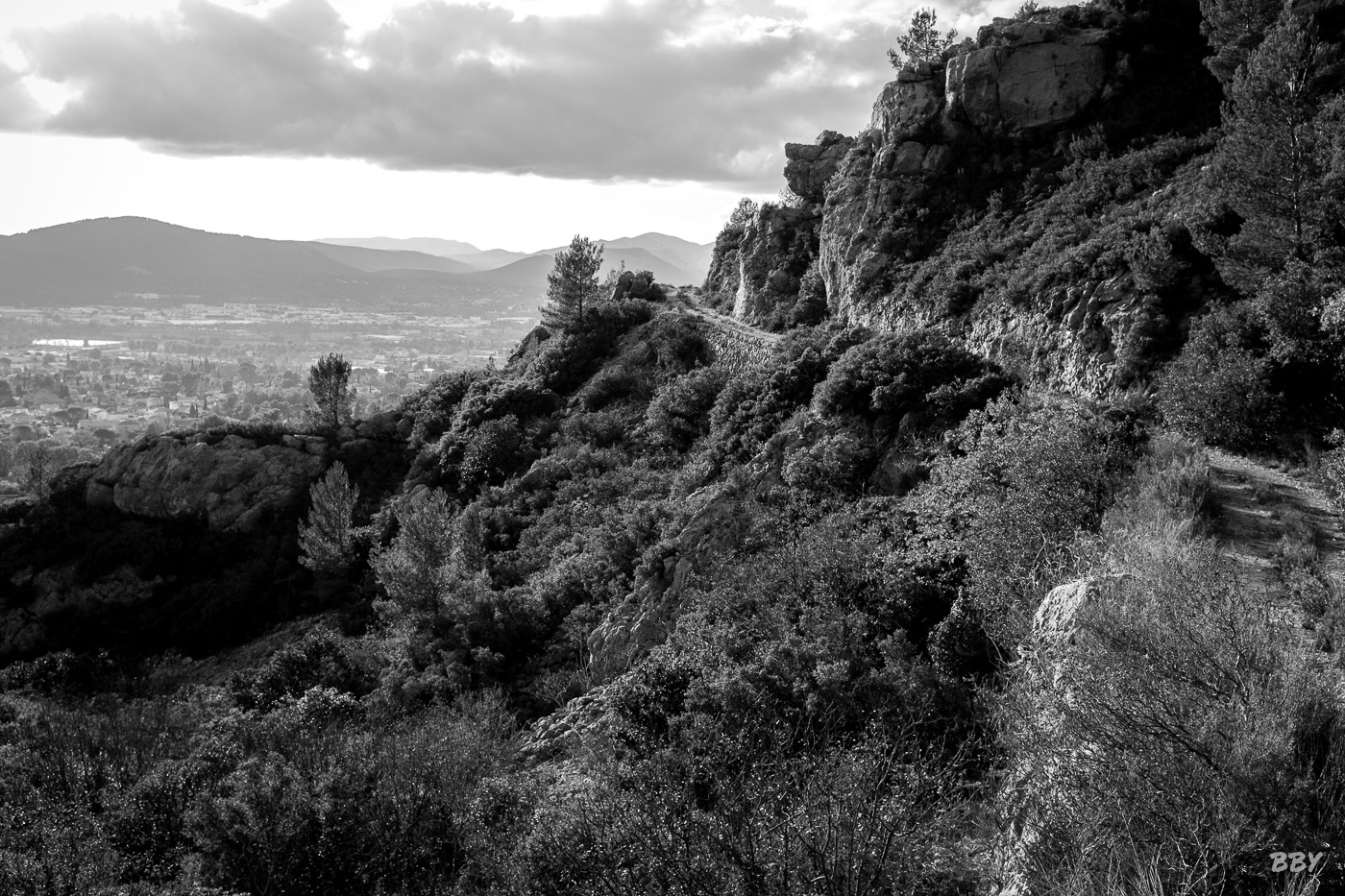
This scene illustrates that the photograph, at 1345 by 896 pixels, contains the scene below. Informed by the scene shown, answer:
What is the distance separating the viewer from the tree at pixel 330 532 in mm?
30141

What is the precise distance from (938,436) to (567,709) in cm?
1056

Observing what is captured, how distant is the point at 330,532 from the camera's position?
3081 centimetres

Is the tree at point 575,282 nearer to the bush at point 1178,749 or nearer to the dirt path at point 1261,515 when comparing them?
the dirt path at point 1261,515

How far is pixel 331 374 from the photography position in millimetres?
44969

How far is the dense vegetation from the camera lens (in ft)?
23.9

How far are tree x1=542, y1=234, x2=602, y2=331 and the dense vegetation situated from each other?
594 inches

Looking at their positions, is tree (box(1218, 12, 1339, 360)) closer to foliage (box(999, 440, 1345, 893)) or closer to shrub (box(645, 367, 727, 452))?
foliage (box(999, 440, 1345, 893))

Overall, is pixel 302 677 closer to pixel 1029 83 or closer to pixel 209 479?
pixel 209 479

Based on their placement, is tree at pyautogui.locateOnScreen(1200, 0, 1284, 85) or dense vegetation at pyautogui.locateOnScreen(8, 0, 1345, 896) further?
tree at pyautogui.locateOnScreen(1200, 0, 1284, 85)

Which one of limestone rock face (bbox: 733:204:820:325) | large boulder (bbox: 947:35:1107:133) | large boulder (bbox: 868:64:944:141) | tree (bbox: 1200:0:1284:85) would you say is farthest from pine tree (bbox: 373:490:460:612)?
tree (bbox: 1200:0:1284:85)

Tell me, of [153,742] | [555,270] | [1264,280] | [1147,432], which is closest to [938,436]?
[1147,432]

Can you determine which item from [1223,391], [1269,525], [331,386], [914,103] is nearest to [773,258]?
[914,103]

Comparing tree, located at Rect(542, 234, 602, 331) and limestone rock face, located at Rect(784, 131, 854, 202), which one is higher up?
limestone rock face, located at Rect(784, 131, 854, 202)

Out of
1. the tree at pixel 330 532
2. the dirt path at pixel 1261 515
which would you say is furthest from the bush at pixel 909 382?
the tree at pixel 330 532
